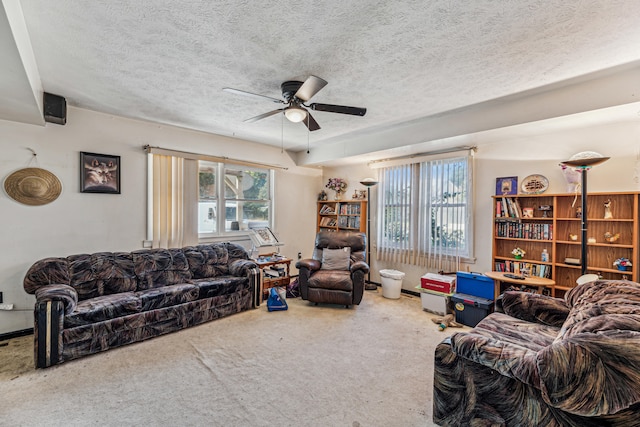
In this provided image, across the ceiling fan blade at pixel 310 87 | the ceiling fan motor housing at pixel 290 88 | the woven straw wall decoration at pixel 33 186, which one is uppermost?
the ceiling fan motor housing at pixel 290 88

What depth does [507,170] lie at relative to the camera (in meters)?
3.65

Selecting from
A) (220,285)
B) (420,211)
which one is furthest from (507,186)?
(220,285)

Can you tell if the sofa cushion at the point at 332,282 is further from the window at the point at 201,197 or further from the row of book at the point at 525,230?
the row of book at the point at 525,230

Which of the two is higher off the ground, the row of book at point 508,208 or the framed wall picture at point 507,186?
the framed wall picture at point 507,186

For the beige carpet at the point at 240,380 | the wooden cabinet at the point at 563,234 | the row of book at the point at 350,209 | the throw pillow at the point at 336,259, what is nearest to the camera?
the beige carpet at the point at 240,380

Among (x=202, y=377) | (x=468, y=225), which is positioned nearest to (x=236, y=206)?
(x=202, y=377)

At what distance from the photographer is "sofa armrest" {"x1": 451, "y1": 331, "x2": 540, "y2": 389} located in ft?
4.62

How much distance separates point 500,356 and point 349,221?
3975 millimetres

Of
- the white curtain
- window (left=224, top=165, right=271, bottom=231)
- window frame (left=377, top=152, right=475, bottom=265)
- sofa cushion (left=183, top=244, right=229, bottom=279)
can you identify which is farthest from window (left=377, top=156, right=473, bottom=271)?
the white curtain

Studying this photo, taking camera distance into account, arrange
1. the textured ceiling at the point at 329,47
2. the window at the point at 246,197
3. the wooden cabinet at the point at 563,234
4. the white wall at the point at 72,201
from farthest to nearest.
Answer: the window at the point at 246,197 < the white wall at the point at 72,201 < the wooden cabinet at the point at 563,234 < the textured ceiling at the point at 329,47

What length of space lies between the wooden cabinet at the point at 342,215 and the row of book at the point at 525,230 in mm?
2205

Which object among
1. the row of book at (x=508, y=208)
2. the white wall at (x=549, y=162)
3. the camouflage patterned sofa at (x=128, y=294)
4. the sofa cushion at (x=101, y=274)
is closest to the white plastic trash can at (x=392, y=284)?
the white wall at (x=549, y=162)

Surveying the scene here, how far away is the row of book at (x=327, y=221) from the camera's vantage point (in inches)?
227

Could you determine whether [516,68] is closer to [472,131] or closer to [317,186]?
[472,131]
